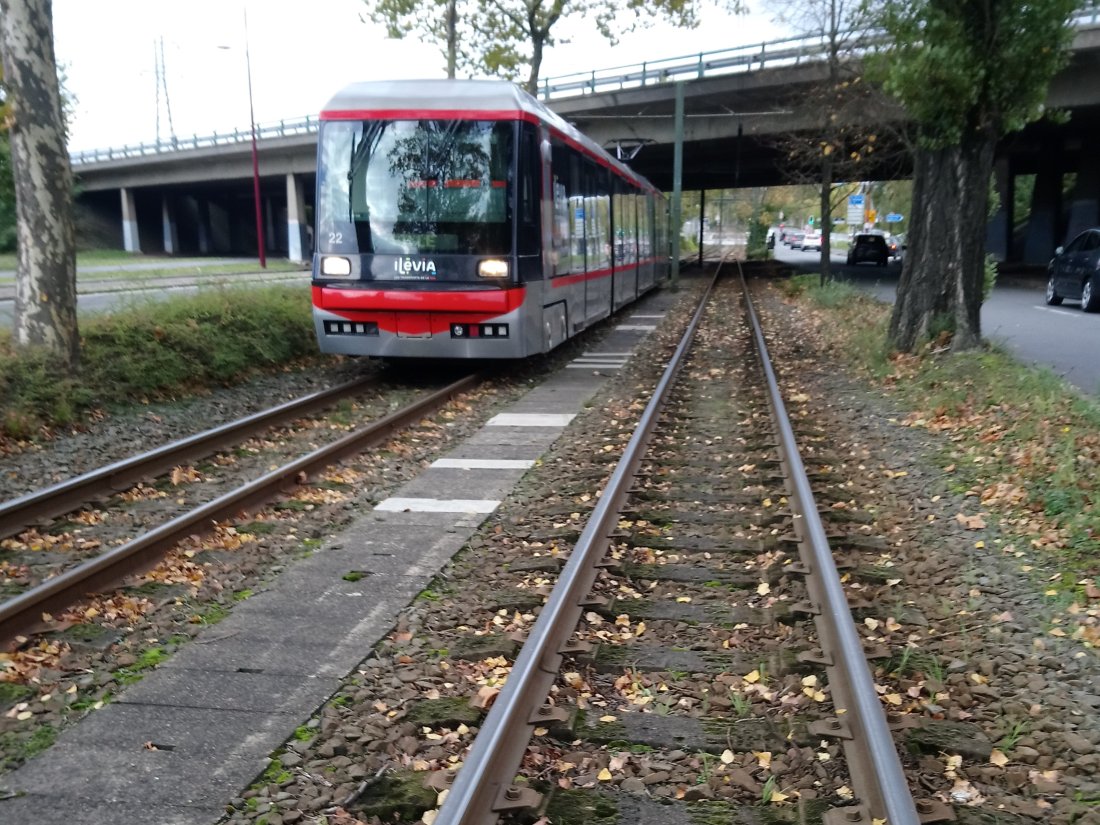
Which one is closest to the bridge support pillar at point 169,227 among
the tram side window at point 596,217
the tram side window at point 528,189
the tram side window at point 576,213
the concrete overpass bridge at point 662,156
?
the concrete overpass bridge at point 662,156

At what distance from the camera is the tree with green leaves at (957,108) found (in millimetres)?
10859

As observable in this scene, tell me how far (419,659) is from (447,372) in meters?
9.35

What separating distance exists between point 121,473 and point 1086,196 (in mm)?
38700

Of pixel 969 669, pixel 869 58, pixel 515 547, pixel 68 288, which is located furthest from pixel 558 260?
pixel 969 669

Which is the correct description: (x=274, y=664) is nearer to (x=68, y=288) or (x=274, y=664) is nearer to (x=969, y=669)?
(x=969, y=669)

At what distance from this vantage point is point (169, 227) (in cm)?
6575

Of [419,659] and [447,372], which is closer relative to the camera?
[419,659]

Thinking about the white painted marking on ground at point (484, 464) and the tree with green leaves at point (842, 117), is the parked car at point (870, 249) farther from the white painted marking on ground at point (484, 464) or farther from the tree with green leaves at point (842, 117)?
the white painted marking on ground at point (484, 464)

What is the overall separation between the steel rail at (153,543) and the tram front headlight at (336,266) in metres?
3.06

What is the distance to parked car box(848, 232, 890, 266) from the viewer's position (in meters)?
45.4

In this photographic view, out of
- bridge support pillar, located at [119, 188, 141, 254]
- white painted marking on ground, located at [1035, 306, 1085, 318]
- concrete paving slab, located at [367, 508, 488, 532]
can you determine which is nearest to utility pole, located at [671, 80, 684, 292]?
white painted marking on ground, located at [1035, 306, 1085, 318]

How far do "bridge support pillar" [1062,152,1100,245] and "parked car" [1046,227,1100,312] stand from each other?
57.0ft

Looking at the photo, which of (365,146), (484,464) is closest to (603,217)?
(365,146)

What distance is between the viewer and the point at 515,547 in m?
5.93
